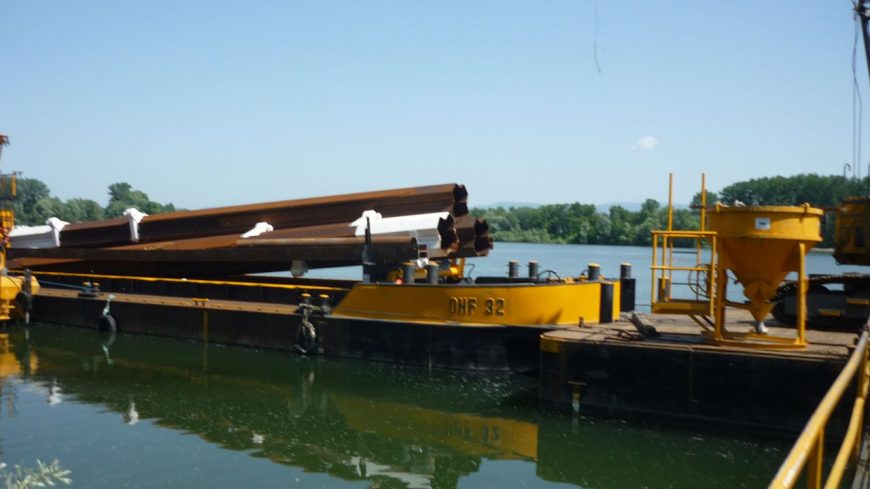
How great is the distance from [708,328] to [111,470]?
732cm

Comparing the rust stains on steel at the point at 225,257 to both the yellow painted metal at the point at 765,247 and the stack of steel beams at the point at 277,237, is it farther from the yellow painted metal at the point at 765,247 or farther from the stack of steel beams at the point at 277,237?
the yellow painted metal at the point at 765,247

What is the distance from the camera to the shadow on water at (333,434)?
8594 millimetres

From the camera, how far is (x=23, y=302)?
19.0m

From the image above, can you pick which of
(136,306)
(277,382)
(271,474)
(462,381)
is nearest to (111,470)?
(271,474)

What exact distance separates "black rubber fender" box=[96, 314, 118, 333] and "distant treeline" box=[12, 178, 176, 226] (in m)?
38.3

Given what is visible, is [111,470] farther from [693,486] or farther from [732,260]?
[732,260]

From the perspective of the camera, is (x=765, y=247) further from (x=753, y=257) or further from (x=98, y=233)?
(x=98, y=233)

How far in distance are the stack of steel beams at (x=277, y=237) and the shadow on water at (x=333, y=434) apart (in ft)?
8.17

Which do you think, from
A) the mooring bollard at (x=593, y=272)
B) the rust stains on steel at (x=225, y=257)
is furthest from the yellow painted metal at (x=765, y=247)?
the rust stains on steel at (x=225, y=257)

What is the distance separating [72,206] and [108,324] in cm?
5823

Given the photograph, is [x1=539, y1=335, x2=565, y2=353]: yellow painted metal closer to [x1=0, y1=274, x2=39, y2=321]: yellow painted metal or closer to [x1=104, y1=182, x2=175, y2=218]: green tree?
[x1=0, y1=274, x2=39, y2=321]: yellow painted metal

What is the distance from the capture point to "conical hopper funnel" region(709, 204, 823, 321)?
9016 millimetres

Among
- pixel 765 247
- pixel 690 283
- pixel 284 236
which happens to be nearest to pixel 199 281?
pixel 284 236

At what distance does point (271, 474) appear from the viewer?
8.55 m
